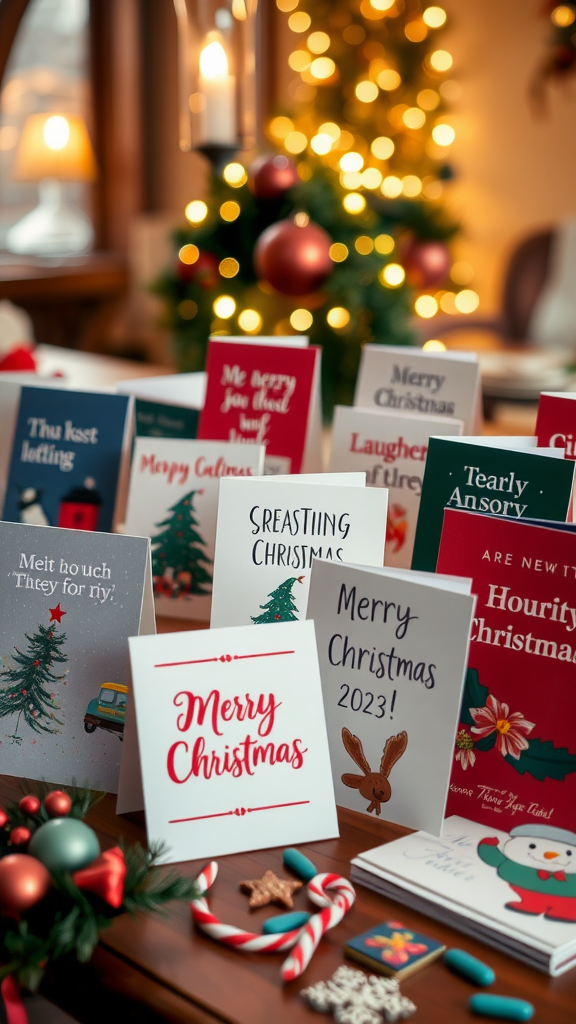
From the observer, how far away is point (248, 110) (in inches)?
76.1

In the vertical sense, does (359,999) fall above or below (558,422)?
below

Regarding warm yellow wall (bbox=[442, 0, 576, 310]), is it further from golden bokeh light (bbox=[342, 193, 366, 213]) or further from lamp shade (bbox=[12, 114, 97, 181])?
golden bokeh light (bbox=[342, 193, 366, 213])

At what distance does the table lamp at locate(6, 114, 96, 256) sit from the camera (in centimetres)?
549

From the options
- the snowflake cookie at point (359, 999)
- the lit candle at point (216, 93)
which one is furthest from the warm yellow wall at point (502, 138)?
the snowflake cookie at point (359, 999)

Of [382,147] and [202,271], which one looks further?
[382,147]

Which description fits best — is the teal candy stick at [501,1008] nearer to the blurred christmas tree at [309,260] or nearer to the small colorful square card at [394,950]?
the small colorful square card at [394,950]

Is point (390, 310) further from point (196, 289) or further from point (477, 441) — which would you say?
point (477, 441)

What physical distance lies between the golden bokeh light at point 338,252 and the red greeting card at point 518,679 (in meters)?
1.67

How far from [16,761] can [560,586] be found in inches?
24.0

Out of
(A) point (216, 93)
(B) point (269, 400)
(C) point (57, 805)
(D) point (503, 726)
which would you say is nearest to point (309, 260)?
(A) point (216, 93)

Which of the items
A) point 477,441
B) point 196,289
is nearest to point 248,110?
point 196,289

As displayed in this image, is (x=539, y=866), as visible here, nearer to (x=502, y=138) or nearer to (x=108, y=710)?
(x=108, y=710)

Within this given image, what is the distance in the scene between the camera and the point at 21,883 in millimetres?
792

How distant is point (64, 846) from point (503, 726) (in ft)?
1.43
